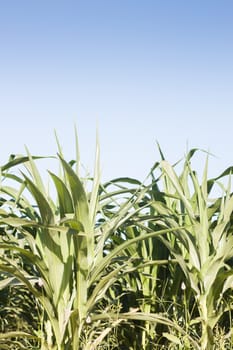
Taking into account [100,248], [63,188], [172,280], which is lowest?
[172,280]

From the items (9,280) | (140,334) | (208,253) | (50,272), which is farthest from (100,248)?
(140,334)

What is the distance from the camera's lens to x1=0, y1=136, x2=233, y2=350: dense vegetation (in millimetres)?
2057

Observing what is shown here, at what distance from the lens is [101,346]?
7.96 feet

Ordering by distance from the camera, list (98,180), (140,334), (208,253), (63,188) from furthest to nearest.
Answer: (140,334), (208,253), (98,180), (63,188)

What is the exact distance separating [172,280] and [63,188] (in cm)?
82

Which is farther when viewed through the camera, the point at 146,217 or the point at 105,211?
the point at 105,211

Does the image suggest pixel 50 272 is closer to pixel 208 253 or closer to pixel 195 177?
pixel 208 253

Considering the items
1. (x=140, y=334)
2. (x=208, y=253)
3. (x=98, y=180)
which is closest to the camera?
(x=98, y=180)

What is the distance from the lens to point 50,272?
2064mm

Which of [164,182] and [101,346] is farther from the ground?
[164,182]

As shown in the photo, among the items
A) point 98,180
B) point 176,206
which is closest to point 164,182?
point 176,206

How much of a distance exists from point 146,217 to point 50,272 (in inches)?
19.9

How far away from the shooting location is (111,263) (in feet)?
7.85

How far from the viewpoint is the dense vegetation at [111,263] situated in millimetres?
2057
